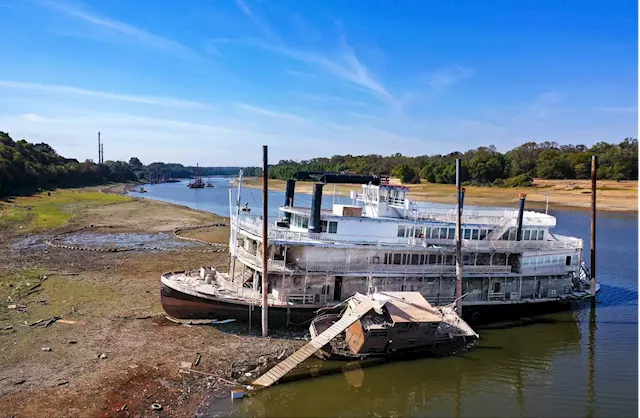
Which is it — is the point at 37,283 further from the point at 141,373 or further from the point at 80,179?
the point at 80,179

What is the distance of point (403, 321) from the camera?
21.5 metres

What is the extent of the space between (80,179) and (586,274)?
153 metres

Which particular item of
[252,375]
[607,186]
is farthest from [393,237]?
[607,186]

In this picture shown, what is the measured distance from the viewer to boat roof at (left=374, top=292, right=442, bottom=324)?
2188 cm

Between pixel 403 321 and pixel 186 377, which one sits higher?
pixel 403 321

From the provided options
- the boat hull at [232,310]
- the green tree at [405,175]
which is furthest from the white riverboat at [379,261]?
the green tree at [405,175]

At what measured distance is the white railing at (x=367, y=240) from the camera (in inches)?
1030

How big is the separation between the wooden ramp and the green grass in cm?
5027

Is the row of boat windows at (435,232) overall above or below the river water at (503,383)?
above

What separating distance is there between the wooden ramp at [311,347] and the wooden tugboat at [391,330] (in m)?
0.40

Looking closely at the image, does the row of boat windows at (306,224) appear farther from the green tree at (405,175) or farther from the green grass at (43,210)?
the green tree at (405,175)

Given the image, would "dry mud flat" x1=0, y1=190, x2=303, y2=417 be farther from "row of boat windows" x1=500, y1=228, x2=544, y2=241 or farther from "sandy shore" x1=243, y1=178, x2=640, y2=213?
"sandy shore" x1=243, y1=178, x2=640, y2=213

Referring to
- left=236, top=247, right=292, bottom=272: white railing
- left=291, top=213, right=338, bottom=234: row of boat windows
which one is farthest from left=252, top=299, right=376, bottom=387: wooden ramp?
left=291, top=213, right=338, bottom=234: row of boat windows

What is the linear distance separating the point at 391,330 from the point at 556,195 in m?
99.3
